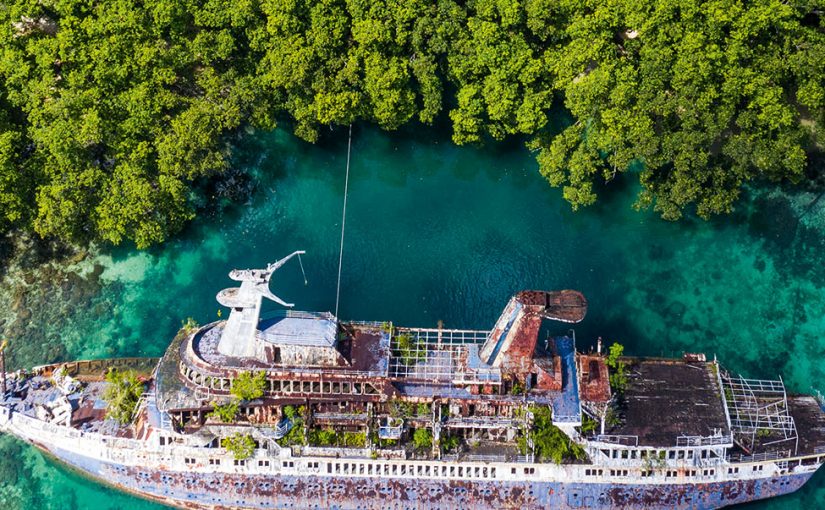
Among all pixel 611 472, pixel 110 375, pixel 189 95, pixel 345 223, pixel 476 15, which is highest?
pixel 476 15

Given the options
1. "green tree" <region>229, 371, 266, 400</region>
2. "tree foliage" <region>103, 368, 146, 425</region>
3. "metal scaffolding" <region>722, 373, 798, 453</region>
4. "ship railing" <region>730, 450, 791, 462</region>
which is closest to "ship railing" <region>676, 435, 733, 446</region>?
"metal scaffolding" <region>722, 373, 798, 453</region>

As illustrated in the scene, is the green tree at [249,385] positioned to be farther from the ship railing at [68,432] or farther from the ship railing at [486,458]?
the ship railing at [486,458]

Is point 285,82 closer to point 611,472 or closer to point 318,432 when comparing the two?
point 318,432

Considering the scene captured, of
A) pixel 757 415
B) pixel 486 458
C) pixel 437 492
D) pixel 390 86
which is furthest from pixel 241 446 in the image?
pixel 757 415

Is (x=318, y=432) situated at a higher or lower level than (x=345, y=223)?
lower

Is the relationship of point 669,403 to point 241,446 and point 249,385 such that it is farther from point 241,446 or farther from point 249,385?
point 241,446

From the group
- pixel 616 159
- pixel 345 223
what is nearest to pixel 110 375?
pixel 345 223

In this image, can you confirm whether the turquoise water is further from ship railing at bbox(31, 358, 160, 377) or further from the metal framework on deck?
the metal framework on deck

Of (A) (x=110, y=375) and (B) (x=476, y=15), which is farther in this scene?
(B) (x=476, y=15)
